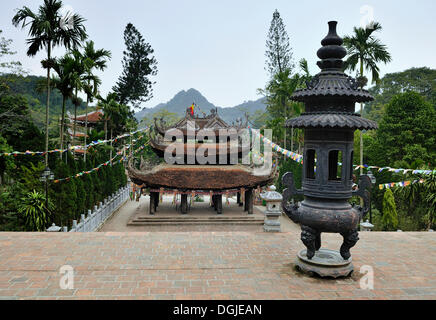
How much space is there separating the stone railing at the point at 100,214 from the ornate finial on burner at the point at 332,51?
8.75 m

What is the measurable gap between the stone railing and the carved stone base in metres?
7.46

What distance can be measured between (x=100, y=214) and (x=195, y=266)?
12.3 metres

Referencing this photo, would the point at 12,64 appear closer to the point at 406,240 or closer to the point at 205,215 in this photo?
the point at 205,215

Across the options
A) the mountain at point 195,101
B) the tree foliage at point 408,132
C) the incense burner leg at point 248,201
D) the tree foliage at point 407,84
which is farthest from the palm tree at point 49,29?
the mountain at point 195,101

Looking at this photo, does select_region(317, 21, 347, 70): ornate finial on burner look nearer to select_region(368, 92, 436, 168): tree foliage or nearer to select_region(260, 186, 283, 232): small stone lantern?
select_region(260, 186, 283, 232): small stone lantern

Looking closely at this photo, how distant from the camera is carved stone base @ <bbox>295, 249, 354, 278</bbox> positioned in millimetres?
5504

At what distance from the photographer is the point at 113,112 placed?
915 inches

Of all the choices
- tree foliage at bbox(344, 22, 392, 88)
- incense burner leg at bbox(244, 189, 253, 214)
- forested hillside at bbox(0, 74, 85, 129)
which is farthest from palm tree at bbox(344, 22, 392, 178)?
forested hillside at bbox(0, 74, 85, 129)

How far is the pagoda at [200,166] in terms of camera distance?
1795cm

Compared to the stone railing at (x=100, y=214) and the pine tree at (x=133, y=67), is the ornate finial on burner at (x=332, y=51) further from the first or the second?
the pine tree at (x=133, y=67)

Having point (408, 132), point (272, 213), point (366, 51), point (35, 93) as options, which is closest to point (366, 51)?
A: point (366, 51)

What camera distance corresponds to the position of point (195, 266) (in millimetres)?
6043

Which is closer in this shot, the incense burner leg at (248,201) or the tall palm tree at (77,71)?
the tall palm tree at (77,71)

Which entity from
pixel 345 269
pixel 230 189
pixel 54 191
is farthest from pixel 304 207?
pixel 230 189
